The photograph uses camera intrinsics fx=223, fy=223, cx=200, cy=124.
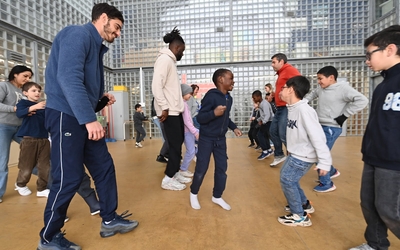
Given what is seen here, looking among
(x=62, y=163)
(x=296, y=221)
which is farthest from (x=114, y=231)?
(x=296, y=221)

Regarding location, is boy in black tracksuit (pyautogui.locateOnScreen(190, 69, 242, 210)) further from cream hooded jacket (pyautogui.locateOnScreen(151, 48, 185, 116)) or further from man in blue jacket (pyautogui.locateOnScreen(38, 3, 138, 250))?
man in blue jacket (pyautogui.locateOnScreen(38, 3, 138, 250))

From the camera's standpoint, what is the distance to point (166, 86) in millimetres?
2391

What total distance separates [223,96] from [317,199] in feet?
4.30

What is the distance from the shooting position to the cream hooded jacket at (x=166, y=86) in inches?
89.8

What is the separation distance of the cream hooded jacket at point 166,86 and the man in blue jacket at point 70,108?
0.89 m

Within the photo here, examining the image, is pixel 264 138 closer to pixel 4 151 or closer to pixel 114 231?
pixel 114 231

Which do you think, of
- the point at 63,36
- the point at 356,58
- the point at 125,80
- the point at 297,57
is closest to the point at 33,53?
the point at 125,80

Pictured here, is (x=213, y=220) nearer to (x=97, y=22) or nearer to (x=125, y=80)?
(x=97, y=22)

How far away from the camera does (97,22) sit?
1.41 metres

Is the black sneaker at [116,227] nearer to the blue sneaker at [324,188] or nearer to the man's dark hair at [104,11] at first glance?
the man's dark hair at [104,11]

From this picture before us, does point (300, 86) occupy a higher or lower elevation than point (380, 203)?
→ higher

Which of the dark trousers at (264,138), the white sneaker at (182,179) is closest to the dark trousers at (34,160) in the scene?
the white sneaker at (182,179)

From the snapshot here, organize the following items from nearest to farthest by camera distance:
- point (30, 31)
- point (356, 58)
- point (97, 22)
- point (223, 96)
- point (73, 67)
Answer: point (73, 67) < point (97, 22) < point (223, 96) < point (30, 31) < point (356, 58)

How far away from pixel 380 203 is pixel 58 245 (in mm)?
1740
